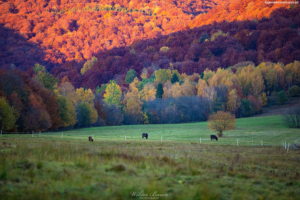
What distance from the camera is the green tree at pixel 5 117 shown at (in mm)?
44688

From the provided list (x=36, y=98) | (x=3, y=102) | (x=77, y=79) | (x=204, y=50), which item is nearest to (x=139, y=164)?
(x=3, y=102)

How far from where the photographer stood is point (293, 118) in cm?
6638

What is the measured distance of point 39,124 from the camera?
54.5m

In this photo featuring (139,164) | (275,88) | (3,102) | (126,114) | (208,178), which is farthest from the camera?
(275,88)

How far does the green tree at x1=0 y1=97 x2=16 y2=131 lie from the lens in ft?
147

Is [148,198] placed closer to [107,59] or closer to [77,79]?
[77,79]

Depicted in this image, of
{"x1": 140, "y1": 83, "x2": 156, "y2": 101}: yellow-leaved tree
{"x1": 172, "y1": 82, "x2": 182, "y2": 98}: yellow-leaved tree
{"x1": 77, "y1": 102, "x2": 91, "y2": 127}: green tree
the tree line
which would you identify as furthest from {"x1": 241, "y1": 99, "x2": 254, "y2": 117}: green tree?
{"x1": 77, "y1": 102, "x2": 91, "y2": 127}: green tree

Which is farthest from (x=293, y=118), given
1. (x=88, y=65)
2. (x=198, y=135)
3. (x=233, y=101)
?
(x=88, y=65)

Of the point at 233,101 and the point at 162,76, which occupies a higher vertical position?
the point at 162,76

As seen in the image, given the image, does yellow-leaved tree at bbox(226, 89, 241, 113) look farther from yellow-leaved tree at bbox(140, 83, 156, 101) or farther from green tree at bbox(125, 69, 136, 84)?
green tree at bbox(125, 69, 136, 84)

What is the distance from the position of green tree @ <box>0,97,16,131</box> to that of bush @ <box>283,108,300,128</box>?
224 feet

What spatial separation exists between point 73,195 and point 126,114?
283 feet

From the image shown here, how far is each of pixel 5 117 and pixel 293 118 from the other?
231 ft

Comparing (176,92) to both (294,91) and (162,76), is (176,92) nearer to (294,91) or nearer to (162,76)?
(162,76)
